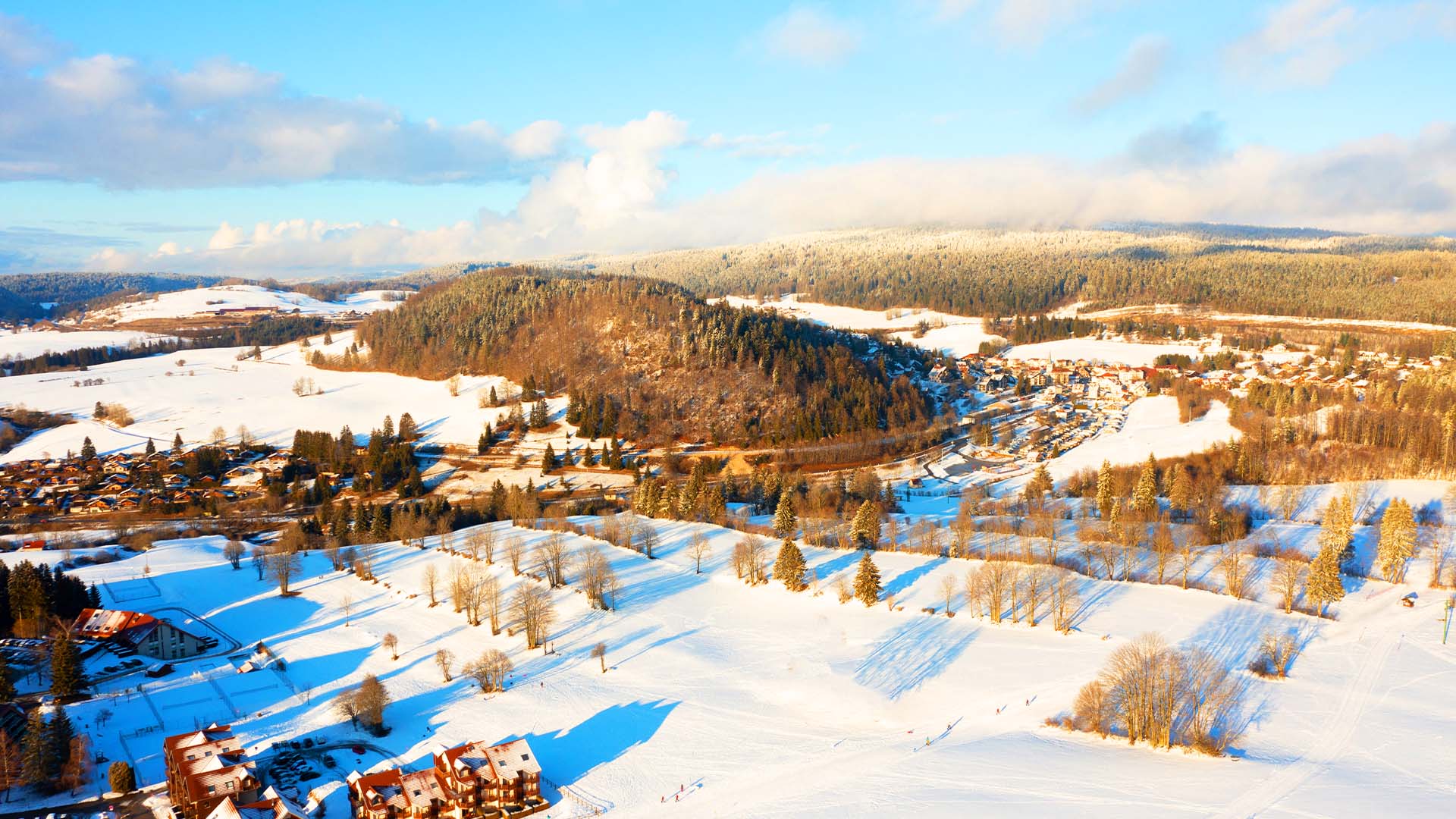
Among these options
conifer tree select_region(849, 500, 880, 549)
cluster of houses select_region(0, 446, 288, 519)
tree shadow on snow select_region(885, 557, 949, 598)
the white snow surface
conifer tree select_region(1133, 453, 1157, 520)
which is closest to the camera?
tree shadow on snow select_region(885, 557, 949, 598)

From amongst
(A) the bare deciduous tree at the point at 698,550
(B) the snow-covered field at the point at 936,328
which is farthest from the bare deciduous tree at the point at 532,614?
(B) the snow-covered field at the point at 936,328

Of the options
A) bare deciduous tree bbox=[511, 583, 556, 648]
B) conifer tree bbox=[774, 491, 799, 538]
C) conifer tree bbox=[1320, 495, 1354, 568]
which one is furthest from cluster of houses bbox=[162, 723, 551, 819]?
conifer tree bbox=[1320, 495, 1354, 568]

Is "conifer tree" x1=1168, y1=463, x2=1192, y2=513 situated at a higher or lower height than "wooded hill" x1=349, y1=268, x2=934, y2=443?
lower

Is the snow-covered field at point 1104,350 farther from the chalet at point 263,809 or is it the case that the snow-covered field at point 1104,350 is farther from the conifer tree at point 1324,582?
the chalet at point 263,809

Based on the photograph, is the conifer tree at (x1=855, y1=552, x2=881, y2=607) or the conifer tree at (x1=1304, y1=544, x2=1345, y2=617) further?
the conifer tree at (x1=855, y1=552, x2=881, y2=607)

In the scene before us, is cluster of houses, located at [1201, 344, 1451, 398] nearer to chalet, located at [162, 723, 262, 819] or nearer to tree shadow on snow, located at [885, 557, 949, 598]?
tree shadow on snow, located at [885, 557, 949, 598]

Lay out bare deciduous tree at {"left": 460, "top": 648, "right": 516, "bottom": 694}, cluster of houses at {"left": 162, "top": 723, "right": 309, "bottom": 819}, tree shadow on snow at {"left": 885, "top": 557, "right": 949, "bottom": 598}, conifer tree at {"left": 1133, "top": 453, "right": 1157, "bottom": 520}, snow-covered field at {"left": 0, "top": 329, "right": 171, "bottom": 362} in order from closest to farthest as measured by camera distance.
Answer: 1. cluster of houses at {"left": 162, "top": 723, "right": 309, "bottom": 819}
2. bare deciduous tree at {"left": 460, "top": 648, "right": 516, "bottom": 694}
3. tree shadow on snow at {"left": 885, "top": 557, "right": 949, "bottom": 598}
4. conifer tree at {"left": 1133, "top": 453, "right": 1157, "bottom": 520}
5. snow-covered field at {"left": 0, "top": 329, "right": 171, "bottom": 362}

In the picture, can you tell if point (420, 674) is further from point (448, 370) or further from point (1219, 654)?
point (448, 370)

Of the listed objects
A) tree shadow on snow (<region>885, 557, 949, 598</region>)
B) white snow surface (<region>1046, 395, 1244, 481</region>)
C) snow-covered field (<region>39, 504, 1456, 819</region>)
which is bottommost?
snow-covered field (<region>39, 504, 1456, 819</region>)
